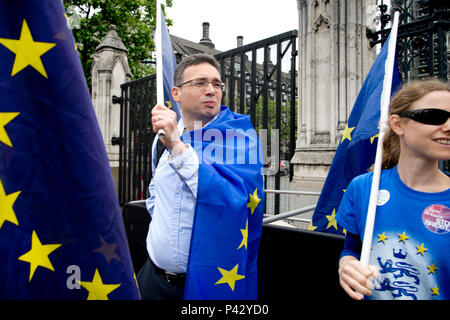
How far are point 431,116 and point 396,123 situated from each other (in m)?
0.14

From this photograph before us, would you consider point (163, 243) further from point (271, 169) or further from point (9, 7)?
point (271, 169)

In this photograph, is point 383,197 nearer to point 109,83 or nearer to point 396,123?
point 396,123

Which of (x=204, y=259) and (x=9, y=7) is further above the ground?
(x=9, y=7)

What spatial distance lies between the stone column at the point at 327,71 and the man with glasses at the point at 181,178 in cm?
347

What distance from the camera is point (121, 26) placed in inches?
553

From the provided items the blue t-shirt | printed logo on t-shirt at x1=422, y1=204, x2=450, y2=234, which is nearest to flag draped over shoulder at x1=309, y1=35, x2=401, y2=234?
the blue t-shirt

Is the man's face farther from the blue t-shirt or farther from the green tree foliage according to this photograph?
the green tree foliage

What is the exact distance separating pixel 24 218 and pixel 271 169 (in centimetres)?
371

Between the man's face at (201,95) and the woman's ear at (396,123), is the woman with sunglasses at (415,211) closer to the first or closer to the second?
the woman's ear at (396,123)

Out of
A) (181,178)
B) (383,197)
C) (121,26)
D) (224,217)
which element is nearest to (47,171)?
(181,178)

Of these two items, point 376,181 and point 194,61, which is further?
point 194,61

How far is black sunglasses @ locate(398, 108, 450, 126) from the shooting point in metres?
1.15
